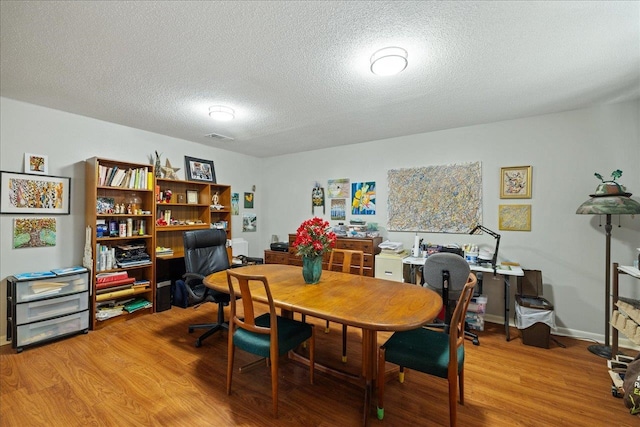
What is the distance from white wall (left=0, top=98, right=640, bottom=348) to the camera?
8.93 feet

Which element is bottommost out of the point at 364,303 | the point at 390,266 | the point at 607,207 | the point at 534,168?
the point at 390,266

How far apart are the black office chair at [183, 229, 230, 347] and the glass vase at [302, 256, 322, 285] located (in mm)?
1046

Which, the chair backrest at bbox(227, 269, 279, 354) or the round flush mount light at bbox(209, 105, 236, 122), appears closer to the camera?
the chair backrest at bbox(227, 269, 279, 354)

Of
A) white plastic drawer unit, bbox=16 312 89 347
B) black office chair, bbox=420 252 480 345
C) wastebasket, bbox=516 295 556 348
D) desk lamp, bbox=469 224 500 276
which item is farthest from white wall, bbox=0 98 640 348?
black office chair, bbox=420 252 480 345

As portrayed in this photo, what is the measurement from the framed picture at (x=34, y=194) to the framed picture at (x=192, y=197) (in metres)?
1.40

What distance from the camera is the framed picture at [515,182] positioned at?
3.15 m

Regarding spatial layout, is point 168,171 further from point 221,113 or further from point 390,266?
point 390,266

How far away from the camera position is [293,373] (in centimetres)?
218

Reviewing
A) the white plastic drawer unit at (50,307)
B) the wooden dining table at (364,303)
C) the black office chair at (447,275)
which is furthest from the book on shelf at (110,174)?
the black office chair at (447,275)

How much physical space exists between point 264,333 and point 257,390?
55cm

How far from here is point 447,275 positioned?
8.69 feet

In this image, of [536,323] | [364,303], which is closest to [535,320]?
[536,323]

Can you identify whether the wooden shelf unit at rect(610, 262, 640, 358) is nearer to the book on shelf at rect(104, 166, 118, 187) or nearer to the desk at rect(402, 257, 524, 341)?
the desk at rect(402, 257, 524, 341)

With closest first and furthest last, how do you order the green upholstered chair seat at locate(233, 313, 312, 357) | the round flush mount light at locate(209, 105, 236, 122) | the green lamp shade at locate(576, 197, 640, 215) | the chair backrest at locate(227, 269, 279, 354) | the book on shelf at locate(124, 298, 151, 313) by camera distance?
the chair backrest at locate(227, 269, 279, 354) → the green upholstered chair seat at locate(233, 313, 312, 357) → the green lamp shade at locate(576, 197, 640, 215) → the round flush mount light at locate(209, 105, 236, 122) → the book on shelf at locate(124, 298, 151, 313)
